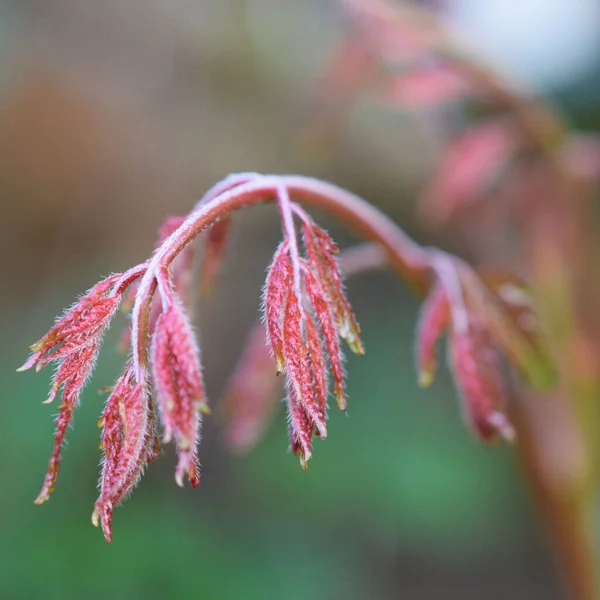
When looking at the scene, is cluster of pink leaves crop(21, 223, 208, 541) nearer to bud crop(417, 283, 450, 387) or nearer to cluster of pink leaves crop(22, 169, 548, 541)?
cluster of pink leaves crop(22, 169, 548, 541)

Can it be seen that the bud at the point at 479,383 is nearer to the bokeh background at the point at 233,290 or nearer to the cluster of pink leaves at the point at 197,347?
the cluster of pink leaves at the point at 197,347

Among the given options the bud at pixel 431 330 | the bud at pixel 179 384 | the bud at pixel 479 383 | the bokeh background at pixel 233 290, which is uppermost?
the bokeh background at pixel 233 290

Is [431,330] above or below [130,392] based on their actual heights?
above

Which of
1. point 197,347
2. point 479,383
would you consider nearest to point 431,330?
point 479,383

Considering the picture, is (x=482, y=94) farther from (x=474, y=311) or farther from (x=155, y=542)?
(x=155, y=542)

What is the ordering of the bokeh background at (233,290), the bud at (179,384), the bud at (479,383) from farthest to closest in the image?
the bokeh background at (233,290), the bud at (479,383), the bud at (179,384)

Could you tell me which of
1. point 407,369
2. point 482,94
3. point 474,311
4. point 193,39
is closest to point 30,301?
point 193,39

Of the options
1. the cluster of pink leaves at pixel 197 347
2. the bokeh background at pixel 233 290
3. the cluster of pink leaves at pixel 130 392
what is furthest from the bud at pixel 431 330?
the bokeh background at pixel 233 290

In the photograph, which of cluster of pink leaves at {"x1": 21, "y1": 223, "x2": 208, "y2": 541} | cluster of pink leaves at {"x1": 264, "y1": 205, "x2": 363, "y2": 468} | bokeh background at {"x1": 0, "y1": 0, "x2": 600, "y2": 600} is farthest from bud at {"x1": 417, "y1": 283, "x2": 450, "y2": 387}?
bokeh background at {"x1": 0, "y1": 0, "x2": 600, "y2": 600}

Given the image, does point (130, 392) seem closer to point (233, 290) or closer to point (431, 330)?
point (431, 330)
